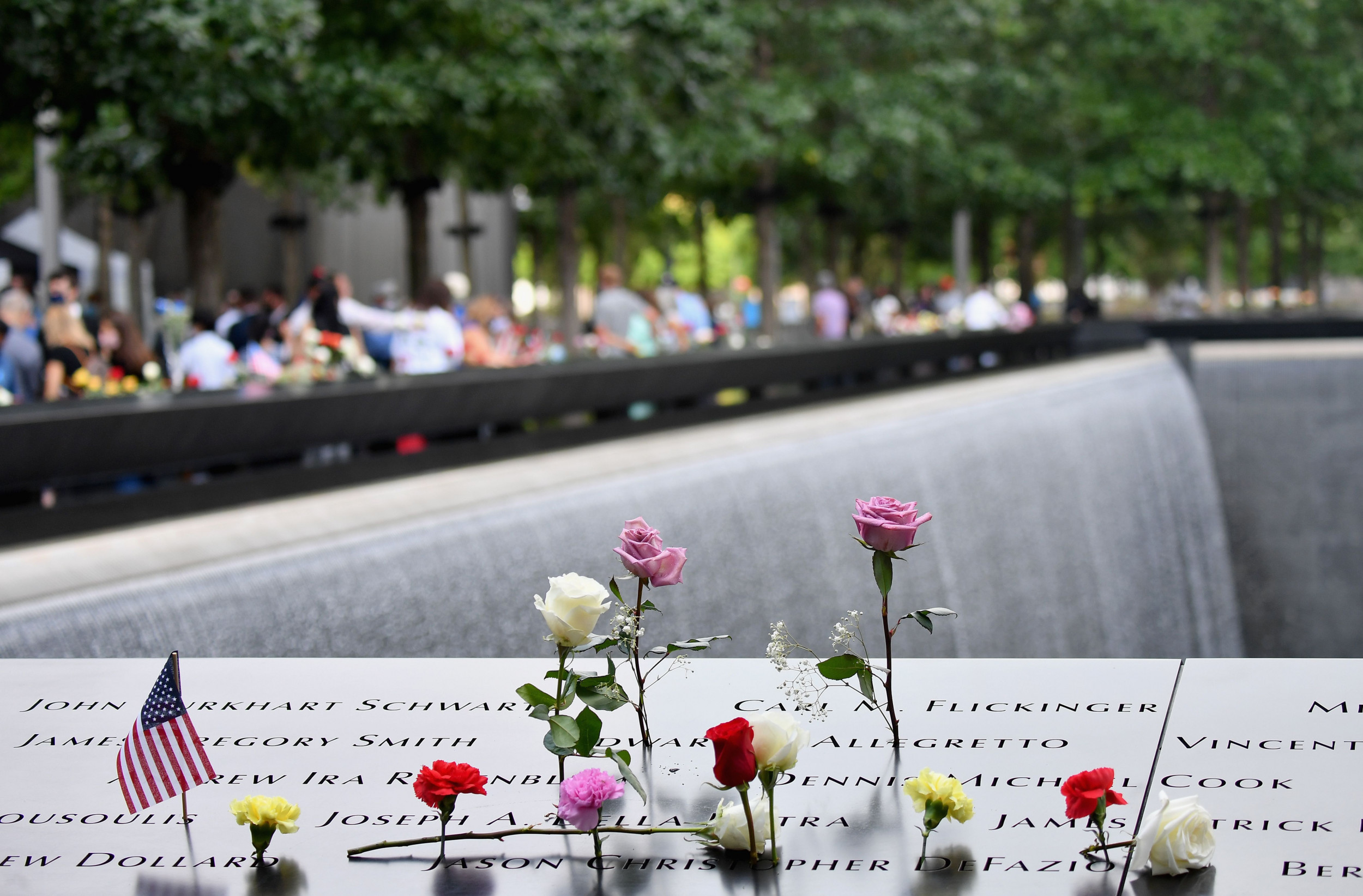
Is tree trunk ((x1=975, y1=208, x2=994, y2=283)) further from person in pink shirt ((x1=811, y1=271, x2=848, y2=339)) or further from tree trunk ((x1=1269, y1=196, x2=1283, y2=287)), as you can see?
person in pink shirt ((x1=811, y1=271, x2=848, y2=339))

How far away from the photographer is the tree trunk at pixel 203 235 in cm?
1240

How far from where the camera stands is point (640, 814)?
79.0 inches

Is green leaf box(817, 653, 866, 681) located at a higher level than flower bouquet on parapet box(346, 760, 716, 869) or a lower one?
higher

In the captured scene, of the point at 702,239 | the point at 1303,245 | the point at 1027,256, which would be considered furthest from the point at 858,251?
the point at 1303,245

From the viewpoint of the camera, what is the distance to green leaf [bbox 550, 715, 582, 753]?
73.8 inches

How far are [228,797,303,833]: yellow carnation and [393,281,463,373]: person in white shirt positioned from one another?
766 cm

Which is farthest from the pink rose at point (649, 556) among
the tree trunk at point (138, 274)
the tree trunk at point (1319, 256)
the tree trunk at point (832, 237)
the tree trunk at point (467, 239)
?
the tree trunk at point (1319, 256)

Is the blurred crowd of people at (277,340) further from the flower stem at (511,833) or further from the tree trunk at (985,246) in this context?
the tree trunk at (985,246)

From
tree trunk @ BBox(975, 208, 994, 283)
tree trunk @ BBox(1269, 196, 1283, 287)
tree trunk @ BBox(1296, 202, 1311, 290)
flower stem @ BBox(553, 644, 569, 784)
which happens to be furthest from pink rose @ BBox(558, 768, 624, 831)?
tree trunk @ BBox(1269, 196, 1283, 287)

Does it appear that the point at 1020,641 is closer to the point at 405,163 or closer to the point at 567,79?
the point at 567,79

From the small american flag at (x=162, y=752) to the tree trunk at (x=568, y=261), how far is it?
54.7 feet

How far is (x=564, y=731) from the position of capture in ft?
6.18

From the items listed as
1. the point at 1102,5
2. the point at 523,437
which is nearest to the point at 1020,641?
the point at 523,437

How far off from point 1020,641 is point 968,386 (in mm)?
2837
